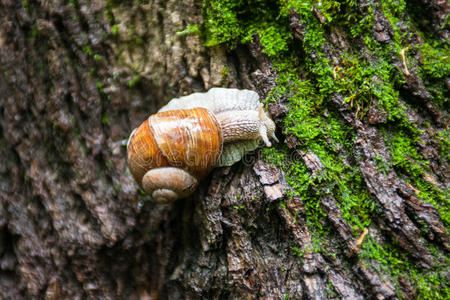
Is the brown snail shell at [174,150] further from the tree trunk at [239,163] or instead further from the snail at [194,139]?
the tree trunk at [239,163]

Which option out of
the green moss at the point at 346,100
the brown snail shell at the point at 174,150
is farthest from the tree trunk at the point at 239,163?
the brown snail shell at the point at 174,150

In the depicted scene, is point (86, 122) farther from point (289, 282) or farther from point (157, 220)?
point (289, 282)

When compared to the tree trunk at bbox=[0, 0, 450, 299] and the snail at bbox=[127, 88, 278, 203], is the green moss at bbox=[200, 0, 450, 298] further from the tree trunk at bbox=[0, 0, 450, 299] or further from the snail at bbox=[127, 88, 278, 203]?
the snail at bbox=[127, 88, 278, 203]

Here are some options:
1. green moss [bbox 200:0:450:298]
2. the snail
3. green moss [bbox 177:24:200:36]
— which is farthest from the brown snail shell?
green moss [bbox 177:24:200:36]

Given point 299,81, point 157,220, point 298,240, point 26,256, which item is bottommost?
point 26,256

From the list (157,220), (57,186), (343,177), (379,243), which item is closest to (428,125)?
(343,177)
